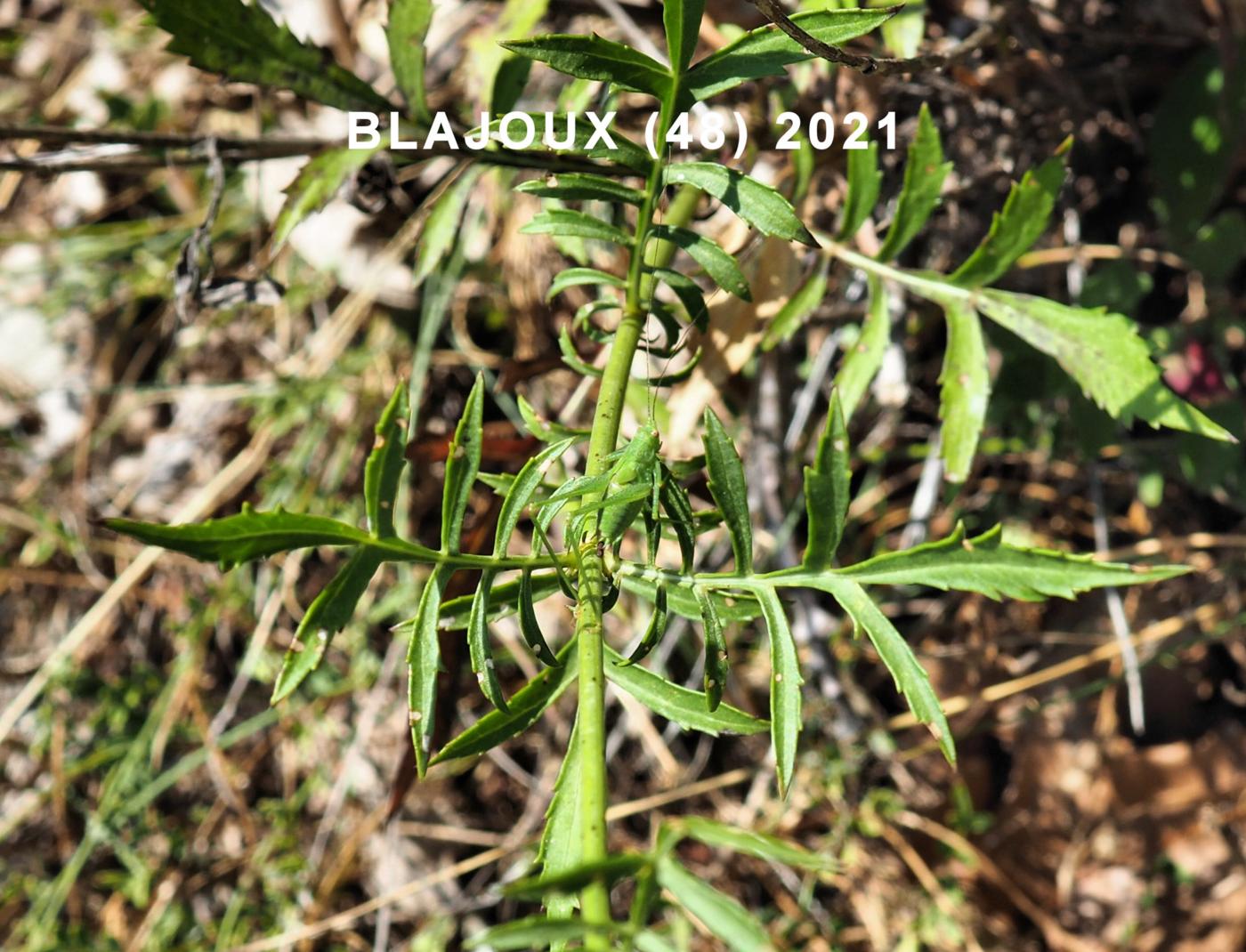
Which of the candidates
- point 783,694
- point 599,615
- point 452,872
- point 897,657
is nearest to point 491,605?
point 599,615

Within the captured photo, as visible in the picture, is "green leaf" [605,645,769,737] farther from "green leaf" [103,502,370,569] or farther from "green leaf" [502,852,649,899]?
"green leaf" [502,852,649,899]

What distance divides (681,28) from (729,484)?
0.49 meters

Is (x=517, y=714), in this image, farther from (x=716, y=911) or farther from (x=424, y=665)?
(x=716, y=911)

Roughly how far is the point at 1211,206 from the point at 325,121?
1.91 metres

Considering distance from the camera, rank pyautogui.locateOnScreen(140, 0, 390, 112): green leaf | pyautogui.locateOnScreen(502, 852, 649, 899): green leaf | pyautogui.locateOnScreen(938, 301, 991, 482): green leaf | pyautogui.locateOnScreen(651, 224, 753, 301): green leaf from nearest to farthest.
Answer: pyautogui.locateOnScreen(502, 852, 649, 899): green leaf < pyautogui.locateOnScreen(651, 224, 753, 301): green leaf < pyautogui.locateOnScreen(140, 0, 390, 112): green leaf < pyautogui.locateOnScreen(938, 301, 991, 482): green leaf

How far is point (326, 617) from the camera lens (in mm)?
1216

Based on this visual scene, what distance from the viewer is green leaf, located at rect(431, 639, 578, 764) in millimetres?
1218

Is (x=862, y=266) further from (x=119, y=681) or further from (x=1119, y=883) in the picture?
(x=119, y=681)

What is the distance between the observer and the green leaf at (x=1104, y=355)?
1.53m

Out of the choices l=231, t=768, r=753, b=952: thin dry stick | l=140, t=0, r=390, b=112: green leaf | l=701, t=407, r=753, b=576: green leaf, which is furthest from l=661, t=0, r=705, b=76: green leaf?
l=231, t=768, r=753, b=952: thin dry stick

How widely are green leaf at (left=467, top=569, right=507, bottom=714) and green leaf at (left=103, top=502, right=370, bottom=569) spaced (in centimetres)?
14

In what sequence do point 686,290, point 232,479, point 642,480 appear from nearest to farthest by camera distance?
1. point 642,480
2. point 686,290
3. point 232,479

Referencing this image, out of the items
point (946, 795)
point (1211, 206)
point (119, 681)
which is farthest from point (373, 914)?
point (1211, 206)

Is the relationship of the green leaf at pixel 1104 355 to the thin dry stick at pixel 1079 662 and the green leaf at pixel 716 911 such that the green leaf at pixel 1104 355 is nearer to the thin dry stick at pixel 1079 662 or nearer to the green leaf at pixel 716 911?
the thin dry stick at pixel 1079 662
